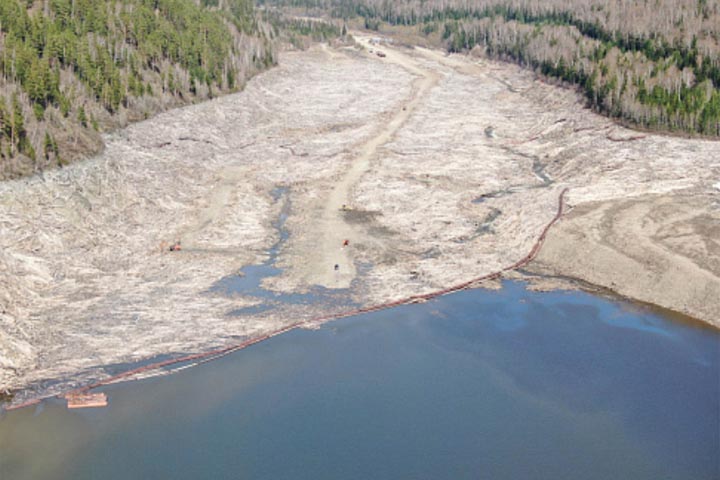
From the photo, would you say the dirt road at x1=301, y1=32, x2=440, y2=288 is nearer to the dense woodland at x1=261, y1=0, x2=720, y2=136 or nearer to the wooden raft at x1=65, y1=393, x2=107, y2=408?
the wooden raft at x1=65, y1=393, x2=107, y2=408

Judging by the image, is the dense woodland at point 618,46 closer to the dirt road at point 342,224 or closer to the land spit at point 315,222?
the land spit at point 315,222

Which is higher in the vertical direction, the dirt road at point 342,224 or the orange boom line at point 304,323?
the orange boom line at point 304,323

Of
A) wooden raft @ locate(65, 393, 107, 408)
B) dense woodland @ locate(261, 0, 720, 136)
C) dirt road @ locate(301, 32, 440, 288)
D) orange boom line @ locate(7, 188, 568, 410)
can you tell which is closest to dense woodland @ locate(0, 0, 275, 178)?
dirt road @ locate(301, 32, 440, 288)

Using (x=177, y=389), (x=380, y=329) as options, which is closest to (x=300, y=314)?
(x=380, y=329)

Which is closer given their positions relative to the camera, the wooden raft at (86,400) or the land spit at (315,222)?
the wooden raft at (86,400)

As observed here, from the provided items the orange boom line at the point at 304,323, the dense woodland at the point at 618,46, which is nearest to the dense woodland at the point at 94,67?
the orange boom line at the point at 304,323

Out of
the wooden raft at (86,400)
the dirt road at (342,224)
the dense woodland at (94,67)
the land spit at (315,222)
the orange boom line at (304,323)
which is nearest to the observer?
the wooden raft at (86,400)

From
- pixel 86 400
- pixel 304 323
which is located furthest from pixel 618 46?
pixel 86 400

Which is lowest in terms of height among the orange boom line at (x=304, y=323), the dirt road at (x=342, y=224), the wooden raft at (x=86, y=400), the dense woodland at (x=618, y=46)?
the dirt road at (x=342, y=224)
